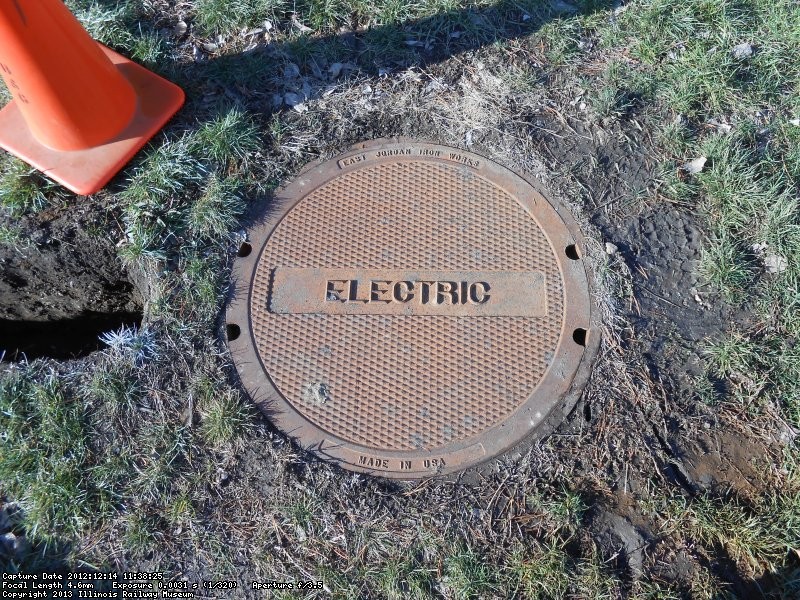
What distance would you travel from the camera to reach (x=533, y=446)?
77.6 inches

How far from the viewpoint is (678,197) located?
2377mm

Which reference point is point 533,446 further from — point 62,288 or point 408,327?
point 62,288

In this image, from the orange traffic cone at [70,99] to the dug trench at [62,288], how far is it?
0.17 metres

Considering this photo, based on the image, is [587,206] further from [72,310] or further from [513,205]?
[72,310]

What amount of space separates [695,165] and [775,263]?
0.48 meters

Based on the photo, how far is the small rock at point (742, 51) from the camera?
266 cm

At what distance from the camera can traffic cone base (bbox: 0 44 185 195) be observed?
7.52 feet

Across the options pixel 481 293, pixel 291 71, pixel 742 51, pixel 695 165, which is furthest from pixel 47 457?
pixel 742 51

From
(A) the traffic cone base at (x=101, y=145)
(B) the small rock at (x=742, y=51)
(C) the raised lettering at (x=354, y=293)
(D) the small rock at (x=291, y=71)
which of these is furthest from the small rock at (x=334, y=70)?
(B) the small rock at (x=742, y=51)

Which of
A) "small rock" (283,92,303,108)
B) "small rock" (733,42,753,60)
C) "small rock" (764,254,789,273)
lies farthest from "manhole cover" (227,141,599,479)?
"small rock" (733,42,753,60)

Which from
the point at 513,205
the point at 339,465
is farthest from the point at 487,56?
the point at 339,465

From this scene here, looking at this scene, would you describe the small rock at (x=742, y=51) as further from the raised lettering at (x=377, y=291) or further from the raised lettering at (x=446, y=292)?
the raised lettering at (x=377, y=291)

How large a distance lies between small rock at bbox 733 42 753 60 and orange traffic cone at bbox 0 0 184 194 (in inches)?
92.8

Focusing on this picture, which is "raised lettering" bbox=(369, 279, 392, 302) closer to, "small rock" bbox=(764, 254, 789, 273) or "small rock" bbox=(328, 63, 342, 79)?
"small rock" bbox=(328, 63, 342, 79)
